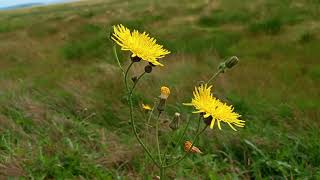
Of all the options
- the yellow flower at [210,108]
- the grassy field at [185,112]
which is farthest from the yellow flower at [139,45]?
the yellow flower at [210,108]

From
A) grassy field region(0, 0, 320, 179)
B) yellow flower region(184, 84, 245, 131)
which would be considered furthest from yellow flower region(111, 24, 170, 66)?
yellow flower region(184, 84, 245, 131)

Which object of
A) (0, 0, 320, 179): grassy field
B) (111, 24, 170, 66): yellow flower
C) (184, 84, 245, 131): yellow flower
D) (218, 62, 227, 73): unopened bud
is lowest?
(0, 0, 320, 179): grassy field

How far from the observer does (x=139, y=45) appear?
159cm

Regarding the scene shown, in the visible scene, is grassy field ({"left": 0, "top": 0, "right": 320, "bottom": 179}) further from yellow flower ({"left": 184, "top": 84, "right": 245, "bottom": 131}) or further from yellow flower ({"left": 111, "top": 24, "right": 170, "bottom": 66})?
yellow flower ({"left": 184, "top": 84, "right": 245, "bottom": 131})

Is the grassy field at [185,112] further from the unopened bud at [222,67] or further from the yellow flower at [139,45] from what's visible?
the unopened bud at [222,67]

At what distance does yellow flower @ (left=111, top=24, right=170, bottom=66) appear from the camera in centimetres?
155

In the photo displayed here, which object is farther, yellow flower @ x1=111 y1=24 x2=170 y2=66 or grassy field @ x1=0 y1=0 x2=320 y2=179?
grassy field @ x1=0 y1=0 x2=320 y2=179

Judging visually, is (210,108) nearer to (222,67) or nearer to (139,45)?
(222,67)

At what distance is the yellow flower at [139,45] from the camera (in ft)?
5.07

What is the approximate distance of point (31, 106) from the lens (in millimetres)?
5090

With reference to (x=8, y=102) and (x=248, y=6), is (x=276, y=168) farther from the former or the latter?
(x=248, y=6)

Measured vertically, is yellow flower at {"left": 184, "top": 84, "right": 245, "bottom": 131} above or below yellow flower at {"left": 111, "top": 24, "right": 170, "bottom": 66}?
below

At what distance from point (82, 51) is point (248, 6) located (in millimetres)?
6581

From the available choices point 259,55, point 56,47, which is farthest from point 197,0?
point 259,55
